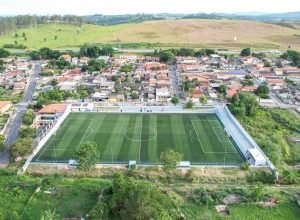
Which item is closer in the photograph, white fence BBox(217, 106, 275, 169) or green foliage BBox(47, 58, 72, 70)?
white fence BBox(217, 106, 275, 169)

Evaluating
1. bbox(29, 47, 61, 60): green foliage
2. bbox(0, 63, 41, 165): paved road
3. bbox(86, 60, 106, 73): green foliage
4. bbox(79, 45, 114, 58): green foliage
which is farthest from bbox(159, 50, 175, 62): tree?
bbox(0, 63, 41, 165): paved road

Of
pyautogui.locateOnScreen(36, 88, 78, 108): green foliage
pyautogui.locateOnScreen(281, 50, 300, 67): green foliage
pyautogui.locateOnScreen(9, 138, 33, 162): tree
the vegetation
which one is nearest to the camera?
pyautogui.locateOnScreen(9, 138, 33, 162): tree

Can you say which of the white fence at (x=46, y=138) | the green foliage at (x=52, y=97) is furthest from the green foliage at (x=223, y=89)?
the white fence at (x=46, y=138)

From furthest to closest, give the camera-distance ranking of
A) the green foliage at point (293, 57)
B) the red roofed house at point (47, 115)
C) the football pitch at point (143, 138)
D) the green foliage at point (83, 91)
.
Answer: the green foliage at point (293, 57) < the green foliage at point (83, 91) < the red roofed house at point (47, 115) < the football pitch at point (143, 138)

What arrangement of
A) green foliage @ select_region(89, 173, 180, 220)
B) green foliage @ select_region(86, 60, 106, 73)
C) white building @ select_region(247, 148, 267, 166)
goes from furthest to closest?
green foliage @ select_region(86, 60, 106, 73) < white building @ select_region(247, 148, 267, 166) < green foliage @ select_region(89, 173, 180, 220)

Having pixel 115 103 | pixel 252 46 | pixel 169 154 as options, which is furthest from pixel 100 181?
pixel 252 46

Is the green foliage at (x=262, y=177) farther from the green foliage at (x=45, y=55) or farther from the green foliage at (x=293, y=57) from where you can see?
the green foliage at (x=45, y=55)

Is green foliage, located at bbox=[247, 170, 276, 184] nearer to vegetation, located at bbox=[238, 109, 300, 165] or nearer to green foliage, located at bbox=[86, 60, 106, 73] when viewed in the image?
vegetation, located at bbox=[238, 109, 300, 165]
